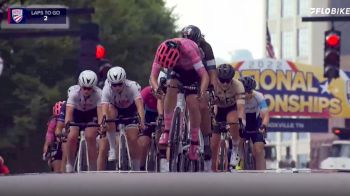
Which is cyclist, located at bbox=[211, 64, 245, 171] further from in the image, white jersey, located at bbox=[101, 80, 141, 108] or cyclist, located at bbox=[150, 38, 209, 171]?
cyclist, located at bbox=[150, 38, 209, 171]

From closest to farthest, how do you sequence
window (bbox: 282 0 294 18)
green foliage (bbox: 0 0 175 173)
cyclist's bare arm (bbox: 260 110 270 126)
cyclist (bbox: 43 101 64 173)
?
cyclist's bare arm (bbox: 260 110 270 126), cyclist (bbox: 43 101 64 173), green foliage (bbox: 0 0 175 173), window (bbox: 282 0 294 18)

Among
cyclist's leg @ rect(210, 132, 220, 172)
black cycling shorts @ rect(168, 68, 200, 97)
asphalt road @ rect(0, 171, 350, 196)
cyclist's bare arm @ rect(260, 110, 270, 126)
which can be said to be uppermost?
black cycling shorts @ rect(168, 68, 200, 97)

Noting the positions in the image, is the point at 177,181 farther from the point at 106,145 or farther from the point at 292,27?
the point at 292,27

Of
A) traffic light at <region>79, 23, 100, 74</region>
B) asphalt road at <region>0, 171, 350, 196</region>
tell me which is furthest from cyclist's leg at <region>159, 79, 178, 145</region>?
traffic light at <region>79, 23, 100, 74</region>

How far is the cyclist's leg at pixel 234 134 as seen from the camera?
15.8m

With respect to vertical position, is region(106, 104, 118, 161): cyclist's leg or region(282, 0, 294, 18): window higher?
region(282, 0, 294, 18): window

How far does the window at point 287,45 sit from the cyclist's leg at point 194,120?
124 meters

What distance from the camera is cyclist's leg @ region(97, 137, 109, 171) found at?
50.0ft

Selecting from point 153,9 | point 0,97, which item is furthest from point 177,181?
point 153,9

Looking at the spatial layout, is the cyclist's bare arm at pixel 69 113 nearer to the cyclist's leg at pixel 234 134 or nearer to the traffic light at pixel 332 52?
the cyclist's leg at pixel 234 134

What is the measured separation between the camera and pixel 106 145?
50.1 feet

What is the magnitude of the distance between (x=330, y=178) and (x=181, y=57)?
8.59 m

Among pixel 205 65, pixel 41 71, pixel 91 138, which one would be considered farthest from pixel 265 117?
pixel 41 71

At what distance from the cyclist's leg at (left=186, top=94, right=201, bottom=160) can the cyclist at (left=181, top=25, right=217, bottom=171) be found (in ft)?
0.29
